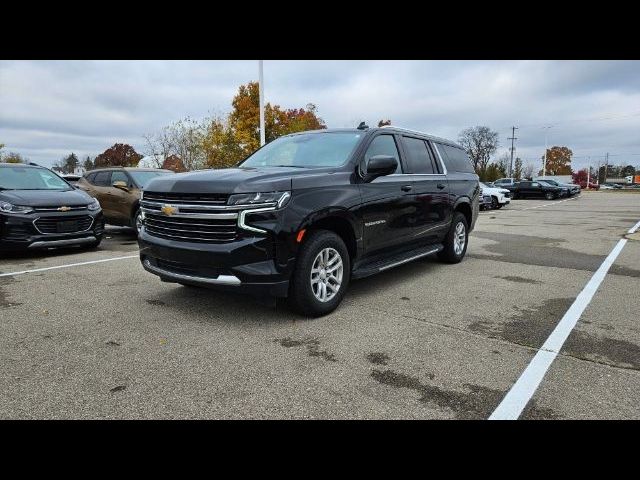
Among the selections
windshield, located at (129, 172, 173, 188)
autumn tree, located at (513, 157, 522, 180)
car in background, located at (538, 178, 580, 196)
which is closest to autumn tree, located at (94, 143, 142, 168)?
car in background, located at (538, 178, 580, 196)

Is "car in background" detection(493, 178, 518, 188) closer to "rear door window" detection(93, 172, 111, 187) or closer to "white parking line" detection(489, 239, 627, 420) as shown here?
"rear door window" detection(93, 172, 111, 187)

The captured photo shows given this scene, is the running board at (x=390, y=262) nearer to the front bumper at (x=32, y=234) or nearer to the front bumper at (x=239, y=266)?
the front bumper at (x=239, y=266)

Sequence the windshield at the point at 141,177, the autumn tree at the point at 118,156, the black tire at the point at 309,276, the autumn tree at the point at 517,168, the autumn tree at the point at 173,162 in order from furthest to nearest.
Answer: the autumn tree at the point at 517,168
the autumn tree at the point at 118,156
the autumn tree at the point at 173,162
the windshield at the point at 141,177
the black tire at the point at 309,276

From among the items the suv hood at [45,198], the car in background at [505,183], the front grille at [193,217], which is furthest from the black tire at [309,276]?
the car in background at [505,183]

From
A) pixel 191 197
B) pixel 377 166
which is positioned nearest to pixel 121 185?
pixel 191 197

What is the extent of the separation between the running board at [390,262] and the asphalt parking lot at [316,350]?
1.15 feet

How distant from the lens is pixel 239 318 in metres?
4.42

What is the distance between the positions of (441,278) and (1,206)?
7.14 meters

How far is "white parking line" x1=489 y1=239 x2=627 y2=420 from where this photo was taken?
2.75 meters

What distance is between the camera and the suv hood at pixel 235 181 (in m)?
4.00

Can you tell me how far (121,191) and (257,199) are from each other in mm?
7708

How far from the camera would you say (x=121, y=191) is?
34.4 feet

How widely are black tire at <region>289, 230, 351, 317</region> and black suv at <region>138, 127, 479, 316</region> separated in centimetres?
1
